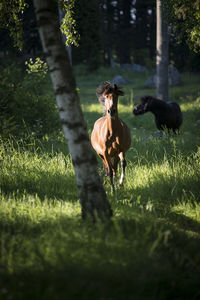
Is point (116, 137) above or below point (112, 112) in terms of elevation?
below

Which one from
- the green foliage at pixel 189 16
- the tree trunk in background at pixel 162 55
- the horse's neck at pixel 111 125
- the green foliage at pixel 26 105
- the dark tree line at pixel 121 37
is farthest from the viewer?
the dark tree line at pixel 121 37

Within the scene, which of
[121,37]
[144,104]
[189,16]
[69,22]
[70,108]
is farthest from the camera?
[121,37]

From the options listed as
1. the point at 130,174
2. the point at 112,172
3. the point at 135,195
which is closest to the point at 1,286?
the point at 135,195

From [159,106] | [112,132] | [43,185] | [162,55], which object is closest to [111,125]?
[112,132]

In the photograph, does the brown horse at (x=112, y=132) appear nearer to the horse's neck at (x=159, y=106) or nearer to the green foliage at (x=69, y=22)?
the green foliage at (x=69, y=22)

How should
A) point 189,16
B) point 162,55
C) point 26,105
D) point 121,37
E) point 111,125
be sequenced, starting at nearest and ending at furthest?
point 189,16 < point 111,125 < point 26,105 < point 162,55 < point 121,37

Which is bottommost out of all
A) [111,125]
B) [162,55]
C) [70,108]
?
[111,125]

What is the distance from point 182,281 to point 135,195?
2.40 meters

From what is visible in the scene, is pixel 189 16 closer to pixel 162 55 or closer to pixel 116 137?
pixel 116 137

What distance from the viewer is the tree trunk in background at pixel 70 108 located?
9.93 feet

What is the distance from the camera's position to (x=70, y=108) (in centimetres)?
314

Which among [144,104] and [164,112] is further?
[144,104]

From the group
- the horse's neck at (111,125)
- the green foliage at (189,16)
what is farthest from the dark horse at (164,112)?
the horse's neck at (111,125)

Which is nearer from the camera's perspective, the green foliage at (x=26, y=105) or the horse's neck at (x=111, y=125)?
the horse's neck at (x=111, y=125)
